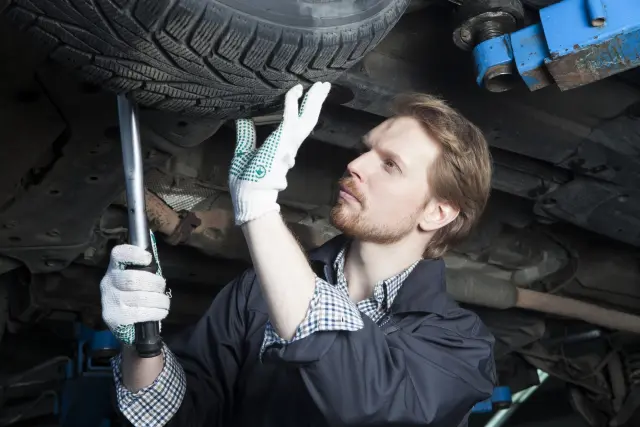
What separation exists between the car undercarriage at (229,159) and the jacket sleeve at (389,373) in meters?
0.28

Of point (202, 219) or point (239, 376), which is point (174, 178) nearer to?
point (202, 219)

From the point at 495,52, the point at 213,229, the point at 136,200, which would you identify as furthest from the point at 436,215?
the point at 213,229

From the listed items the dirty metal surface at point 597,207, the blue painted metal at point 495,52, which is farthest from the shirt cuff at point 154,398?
the dirty metal surface at point 597,207

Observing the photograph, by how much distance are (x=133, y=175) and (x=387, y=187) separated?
0.34 meters

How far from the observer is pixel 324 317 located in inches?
29.4

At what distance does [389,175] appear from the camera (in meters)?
0.98

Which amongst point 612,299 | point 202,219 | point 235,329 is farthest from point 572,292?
point 235,329

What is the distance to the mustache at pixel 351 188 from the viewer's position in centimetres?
97

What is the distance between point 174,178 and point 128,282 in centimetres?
57

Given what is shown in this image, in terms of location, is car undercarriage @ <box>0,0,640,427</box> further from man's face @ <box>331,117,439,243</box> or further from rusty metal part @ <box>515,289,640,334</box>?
man's face @ <box>331,117,439,243</box>

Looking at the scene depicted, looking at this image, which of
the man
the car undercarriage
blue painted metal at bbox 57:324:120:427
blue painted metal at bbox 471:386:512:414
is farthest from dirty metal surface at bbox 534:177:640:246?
blue painted metal at bbox 57:324:120:427

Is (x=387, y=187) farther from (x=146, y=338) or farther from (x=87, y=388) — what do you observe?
(x=87, y=388)

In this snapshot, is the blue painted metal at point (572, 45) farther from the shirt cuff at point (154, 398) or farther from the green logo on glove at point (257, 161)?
the shirt cuff at point (154, 398)

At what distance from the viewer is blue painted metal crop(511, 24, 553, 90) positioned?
0.98 meters
